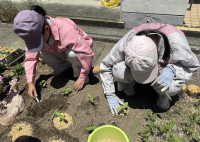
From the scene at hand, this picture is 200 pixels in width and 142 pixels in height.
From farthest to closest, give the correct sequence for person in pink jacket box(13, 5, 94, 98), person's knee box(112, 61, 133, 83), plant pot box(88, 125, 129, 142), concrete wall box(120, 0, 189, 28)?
concrete wall box(120, 0, 189, 28) → person's knee box(112, 61, 133, 83) → person in pink jacket box(13, 5, 94, 98) → plant pot box(88, 125, 129, 142)

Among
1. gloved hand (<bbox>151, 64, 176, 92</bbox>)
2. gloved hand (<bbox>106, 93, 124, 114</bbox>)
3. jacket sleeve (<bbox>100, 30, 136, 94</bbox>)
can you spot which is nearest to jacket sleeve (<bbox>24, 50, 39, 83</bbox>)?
jacket sleeve (<bbox>100, 30, 136, 94</bbox>)

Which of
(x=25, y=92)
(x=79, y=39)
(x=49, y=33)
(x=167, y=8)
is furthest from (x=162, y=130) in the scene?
(x=167, y=8)

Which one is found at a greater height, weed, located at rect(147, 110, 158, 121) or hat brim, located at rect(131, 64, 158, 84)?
hat brim, located at rect(131, 64, 158, 84)

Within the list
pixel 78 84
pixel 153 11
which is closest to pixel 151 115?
pixel 78 84

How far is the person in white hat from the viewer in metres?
1.43

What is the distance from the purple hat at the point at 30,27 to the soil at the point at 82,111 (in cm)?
78

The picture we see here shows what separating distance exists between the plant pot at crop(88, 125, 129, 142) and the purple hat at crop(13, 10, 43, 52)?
1.04 metres

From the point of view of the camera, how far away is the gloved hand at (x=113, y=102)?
1984mm

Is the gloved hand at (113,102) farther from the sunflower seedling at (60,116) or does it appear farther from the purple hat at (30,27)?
the purple hat at (30,27)

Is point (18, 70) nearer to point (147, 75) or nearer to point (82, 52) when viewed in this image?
point (82, 52)

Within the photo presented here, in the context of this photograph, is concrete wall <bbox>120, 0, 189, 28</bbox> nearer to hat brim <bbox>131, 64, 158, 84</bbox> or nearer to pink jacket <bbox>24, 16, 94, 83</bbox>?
pink jacket <bbox>24, 16, 94, 83</bbox>

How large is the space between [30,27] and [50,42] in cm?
43

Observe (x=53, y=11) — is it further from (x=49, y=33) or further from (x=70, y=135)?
(x=70, y=135)

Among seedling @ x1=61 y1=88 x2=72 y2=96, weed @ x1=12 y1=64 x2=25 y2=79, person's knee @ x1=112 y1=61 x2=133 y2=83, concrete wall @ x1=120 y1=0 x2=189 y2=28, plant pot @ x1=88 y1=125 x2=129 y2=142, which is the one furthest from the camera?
concrete wall @ x1=120 y1=0 x2=189 y2=28
